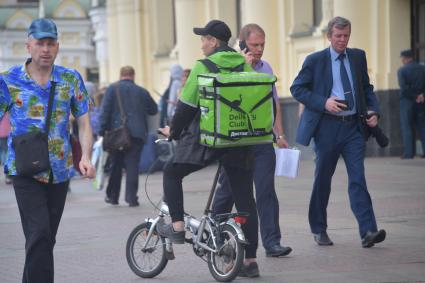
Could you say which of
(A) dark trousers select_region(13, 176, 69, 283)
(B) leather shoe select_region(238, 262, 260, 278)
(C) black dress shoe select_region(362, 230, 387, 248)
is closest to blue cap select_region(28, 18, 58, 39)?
(A) dark trousers select_region(13, 176, 69, 283)

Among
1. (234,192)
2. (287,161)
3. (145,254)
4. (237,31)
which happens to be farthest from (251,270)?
(237,31)

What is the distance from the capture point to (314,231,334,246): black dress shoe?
30.2 feet

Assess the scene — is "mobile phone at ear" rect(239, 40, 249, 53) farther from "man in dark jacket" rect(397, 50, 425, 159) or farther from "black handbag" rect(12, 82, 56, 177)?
"man in dark jacket" rect(397, 50, 425, 159)

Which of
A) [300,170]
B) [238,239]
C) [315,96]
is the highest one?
[315,96]

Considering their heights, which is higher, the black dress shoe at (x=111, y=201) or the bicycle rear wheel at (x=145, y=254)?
the bicycle rear wheel at (x=145, y=254)

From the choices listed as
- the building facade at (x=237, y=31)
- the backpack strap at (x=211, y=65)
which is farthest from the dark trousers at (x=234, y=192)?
the building facade at (x=237, y=31)

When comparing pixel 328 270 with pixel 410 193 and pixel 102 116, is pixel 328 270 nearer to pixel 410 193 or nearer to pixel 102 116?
pixel 410 193

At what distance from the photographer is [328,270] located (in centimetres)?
796

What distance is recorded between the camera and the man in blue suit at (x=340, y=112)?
29.5ft

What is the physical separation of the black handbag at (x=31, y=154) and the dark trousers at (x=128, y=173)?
7.39m

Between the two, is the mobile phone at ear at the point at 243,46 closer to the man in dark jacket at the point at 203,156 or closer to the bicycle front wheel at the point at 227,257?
the man in dark jacket at the point at 203,156

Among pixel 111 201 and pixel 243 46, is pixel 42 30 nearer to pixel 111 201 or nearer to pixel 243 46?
pixel 243 46

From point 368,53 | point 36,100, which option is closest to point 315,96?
point 36,100

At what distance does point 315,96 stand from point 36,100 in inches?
126
